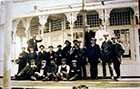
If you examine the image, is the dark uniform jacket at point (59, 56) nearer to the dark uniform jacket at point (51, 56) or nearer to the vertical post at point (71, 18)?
the dark uniform jacket at point (51, 56)

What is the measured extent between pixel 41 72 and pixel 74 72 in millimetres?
488

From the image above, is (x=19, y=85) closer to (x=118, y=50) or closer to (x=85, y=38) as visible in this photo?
(x=85, y=38)

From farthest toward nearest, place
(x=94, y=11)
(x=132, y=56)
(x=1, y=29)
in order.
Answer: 1. (x=1, y=29)
2. (x=94, y=11)
3. (x=132, y=56)

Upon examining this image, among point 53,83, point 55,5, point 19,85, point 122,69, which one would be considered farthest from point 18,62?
point 122,69

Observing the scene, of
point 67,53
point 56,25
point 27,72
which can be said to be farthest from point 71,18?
point 27,72

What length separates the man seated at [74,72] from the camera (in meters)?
3.68

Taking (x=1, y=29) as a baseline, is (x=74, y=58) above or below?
below

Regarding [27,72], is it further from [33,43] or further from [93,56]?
[93,56]

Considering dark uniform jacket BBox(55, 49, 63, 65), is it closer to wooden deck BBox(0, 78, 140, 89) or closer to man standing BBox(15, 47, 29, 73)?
wooden deck BBox(0, 78, 140, 89)

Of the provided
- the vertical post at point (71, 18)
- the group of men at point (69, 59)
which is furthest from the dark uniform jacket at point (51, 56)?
the vertical post at point (71, 18)

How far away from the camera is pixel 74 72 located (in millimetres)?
3711

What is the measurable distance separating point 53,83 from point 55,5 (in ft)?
3.63

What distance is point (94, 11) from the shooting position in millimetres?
3701

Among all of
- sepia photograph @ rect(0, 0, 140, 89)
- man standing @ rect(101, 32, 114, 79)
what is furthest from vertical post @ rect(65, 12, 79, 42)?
man standing @ rect(101, 32, 114, 79)
